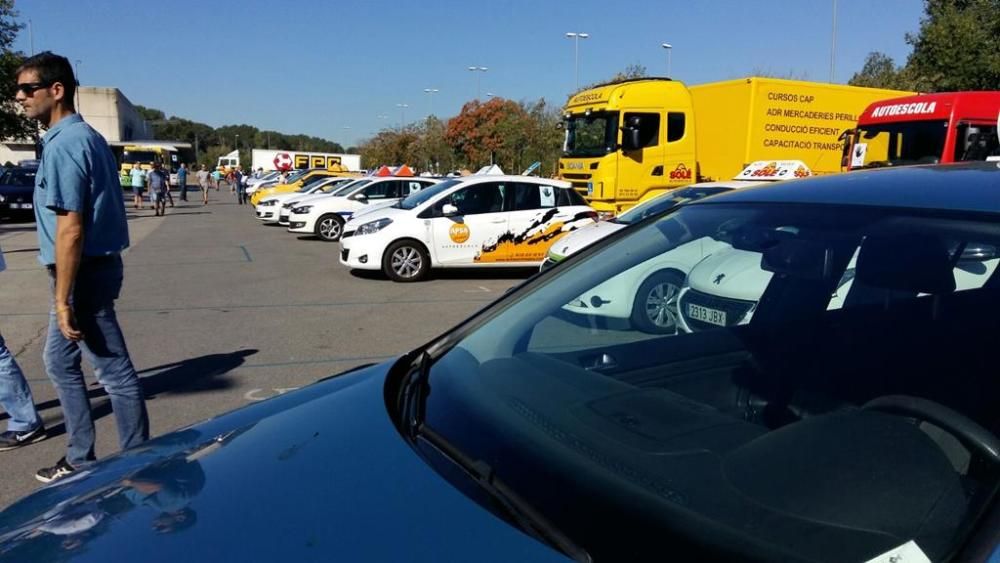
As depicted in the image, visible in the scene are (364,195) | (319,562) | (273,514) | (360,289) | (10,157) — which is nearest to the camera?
(319,562)

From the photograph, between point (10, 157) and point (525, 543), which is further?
point (10, 157)

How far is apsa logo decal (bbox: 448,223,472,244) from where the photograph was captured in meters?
11.5

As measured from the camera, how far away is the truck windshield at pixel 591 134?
15195 mm

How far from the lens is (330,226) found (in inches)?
708

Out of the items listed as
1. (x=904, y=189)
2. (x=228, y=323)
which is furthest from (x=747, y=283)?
(x=228, y=323)

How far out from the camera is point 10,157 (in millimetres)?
69562

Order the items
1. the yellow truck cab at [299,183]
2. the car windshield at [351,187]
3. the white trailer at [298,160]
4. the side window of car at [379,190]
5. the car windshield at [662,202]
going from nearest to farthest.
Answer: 1. the car windshield at [662,202]
2. the side window of car at [379,190]
3. the car windshield at [351,187]
4. the yellow truck cab at [299,183]
5. the white trailer at [298,160]

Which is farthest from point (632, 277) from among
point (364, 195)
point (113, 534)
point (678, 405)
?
point (364, 195)

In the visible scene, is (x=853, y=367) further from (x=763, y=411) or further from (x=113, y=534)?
(x=113, y=534)

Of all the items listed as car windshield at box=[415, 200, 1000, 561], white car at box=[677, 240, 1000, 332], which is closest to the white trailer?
white car at box=[677, 240, 1000, 332]

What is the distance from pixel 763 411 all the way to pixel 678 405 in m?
0.22

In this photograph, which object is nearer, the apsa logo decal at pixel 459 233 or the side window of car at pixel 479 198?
the apsa logo decal at pixel 459 233

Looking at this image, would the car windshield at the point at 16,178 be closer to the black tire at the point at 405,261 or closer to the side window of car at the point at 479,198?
the black tire at the point at 405,261

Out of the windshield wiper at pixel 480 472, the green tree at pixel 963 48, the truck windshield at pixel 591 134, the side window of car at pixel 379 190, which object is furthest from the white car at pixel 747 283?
the green tree at pixel 963 48
